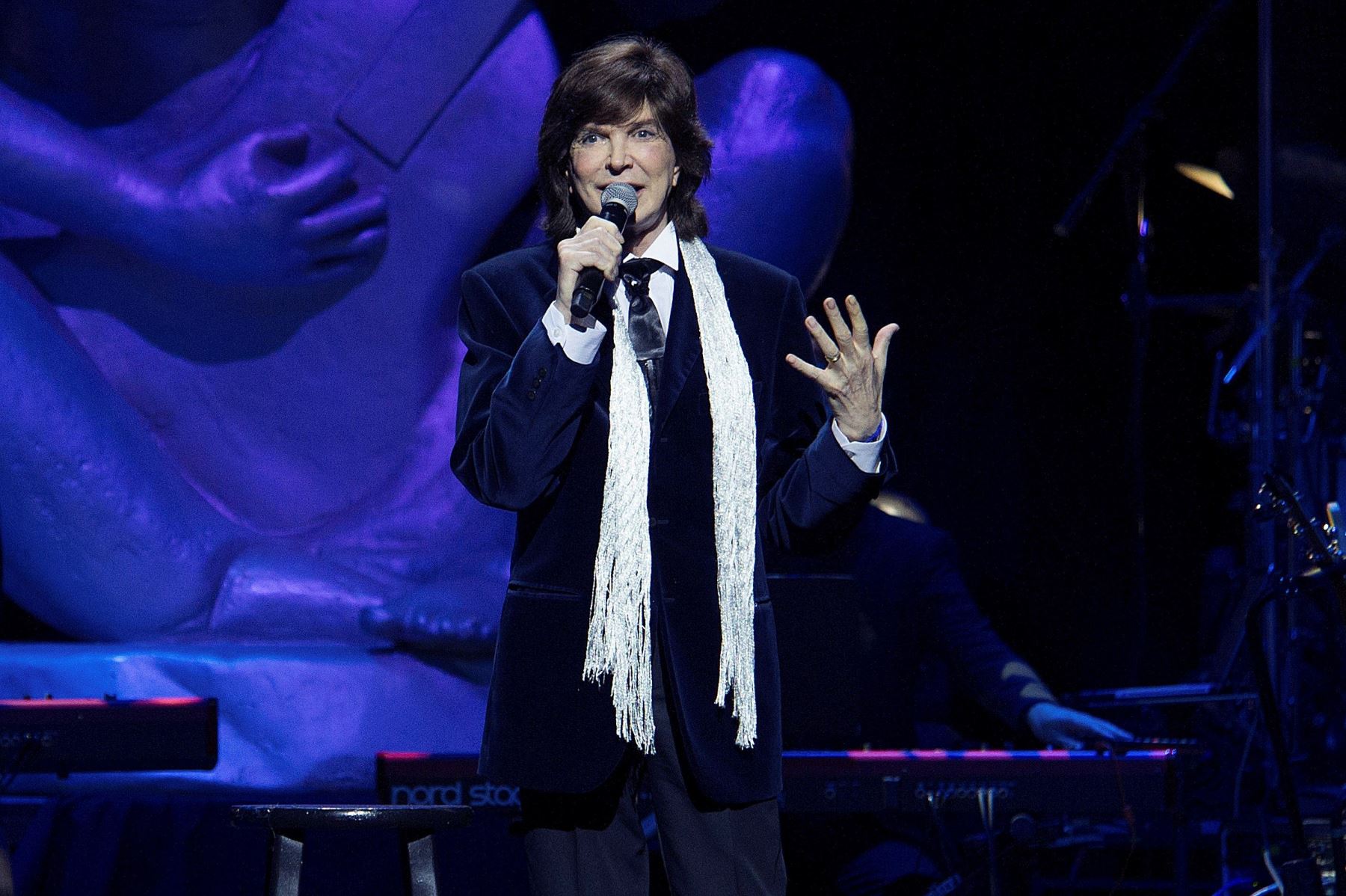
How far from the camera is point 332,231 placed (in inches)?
132

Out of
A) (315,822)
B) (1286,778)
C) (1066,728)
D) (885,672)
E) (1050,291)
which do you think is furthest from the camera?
(1050,291)

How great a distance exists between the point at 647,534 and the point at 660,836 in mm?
302

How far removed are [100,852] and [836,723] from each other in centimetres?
134

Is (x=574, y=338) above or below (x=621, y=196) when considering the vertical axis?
below

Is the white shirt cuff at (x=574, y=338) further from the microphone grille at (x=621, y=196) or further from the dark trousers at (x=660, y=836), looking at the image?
the dark trousers at (x=660, y=836)

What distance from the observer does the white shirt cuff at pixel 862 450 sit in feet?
5.30

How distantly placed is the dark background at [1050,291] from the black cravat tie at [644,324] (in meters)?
1.94

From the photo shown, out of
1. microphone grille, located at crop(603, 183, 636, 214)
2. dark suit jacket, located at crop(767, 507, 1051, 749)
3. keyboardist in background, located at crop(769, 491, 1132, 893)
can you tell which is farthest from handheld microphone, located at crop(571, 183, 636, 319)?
dark suit jacket, located at crop(767, 507, 1051, 749)

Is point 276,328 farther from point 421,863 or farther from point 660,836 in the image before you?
point 660,836

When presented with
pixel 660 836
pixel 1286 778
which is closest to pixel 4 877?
pixel 660 836

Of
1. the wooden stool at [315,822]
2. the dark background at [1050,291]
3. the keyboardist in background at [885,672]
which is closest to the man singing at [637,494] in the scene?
the wooden stool at [315,822]

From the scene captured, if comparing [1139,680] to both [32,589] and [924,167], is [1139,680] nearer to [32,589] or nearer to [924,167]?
[924,167]

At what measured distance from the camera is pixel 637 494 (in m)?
1.54

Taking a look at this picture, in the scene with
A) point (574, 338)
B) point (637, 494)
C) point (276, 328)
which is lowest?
point (637, 494)
